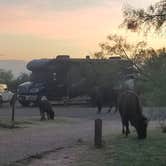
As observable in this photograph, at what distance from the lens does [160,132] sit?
88.7 feet

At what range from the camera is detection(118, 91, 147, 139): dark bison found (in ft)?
80.4

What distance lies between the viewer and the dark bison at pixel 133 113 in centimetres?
2452

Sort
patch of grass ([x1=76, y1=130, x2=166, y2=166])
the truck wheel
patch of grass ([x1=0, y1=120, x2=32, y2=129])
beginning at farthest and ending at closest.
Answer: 1. the truck wheel
2. patch of grass ([x1=0, y1=120, x2=32, y2=129])
3. patch of grass ([x1=76, y1=130, x2=166, y2=166])

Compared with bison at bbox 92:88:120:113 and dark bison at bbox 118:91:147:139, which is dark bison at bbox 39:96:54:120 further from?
bison at bbox 92:88:120:113

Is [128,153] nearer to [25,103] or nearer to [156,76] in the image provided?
[156,76]

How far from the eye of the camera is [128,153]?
64.3 feet

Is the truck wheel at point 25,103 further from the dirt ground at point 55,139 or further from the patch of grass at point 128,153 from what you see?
the patch of grass at point 128,153

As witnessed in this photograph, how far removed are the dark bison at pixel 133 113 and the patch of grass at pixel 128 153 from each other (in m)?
0.46

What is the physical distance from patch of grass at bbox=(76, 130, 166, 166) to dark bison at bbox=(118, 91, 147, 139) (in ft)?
1.51

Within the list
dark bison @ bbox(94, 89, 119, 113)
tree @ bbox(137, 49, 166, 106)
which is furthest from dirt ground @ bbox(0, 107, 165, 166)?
dark bison @ bbox(94, 89, 119, 113)

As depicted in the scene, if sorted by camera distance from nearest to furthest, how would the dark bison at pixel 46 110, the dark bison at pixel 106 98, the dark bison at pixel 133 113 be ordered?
1. the dark bison at pixel 133 113
2. the dark bison at pixel 46 110
3. the dark bison at pixel 106 98

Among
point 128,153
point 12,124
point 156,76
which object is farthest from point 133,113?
point 156,76

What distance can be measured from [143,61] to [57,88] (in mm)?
30756

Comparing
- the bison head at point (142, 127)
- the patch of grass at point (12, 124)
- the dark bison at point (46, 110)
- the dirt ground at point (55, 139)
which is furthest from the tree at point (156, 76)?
the dark bison at point (46, 110)
